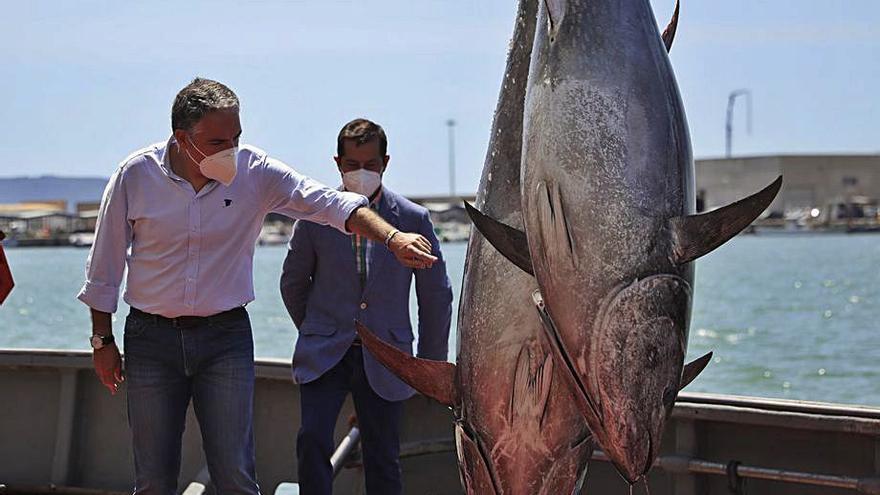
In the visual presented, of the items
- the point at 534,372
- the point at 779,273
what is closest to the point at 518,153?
the point at 534,372

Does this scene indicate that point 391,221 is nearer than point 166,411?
No

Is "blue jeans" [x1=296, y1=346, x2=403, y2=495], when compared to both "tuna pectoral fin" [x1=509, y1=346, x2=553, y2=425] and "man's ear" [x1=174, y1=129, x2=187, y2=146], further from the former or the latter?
"tuna pectoral fin" [x1=509, y1=346, x2=553, y2=425]

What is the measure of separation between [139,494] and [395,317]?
119 cm

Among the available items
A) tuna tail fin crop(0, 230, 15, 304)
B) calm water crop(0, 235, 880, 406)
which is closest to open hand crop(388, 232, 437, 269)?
tuna tail fin crop(0, 230, 15, 304)

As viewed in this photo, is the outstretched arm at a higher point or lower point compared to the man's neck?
lower

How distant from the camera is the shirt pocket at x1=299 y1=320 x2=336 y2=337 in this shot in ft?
15.5

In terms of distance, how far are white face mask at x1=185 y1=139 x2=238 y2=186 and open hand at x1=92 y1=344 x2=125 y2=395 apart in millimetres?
651

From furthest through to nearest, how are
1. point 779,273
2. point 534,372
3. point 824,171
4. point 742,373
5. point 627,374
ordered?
point 824,171 → point 779,273 → point 742,373 → point 534,372 → point 627,374

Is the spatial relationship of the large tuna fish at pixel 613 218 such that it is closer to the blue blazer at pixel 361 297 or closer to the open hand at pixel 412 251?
the open hand at pixel 412 251

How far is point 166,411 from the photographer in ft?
13.2

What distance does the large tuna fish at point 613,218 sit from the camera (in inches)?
104

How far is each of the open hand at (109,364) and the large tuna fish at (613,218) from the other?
1.61 metres

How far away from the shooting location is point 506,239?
9.50 ft

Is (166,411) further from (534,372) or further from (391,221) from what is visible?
(534,372)
